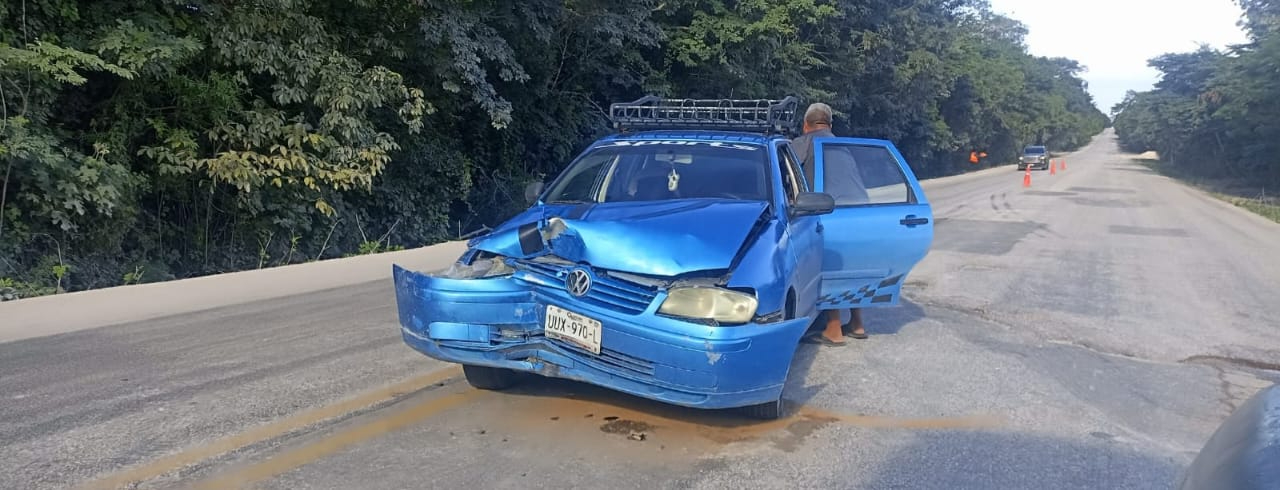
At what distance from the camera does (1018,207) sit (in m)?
26.3

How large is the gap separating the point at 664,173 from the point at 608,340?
210 centimetres

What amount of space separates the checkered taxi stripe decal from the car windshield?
55.3 inches

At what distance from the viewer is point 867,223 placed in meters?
7.28

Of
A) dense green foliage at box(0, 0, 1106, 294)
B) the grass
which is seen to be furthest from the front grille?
the grass

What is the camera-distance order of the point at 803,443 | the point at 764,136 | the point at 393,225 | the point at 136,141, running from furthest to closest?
the point at 393,225, the point at 136,141, the point at 764,136, the point at 803,443

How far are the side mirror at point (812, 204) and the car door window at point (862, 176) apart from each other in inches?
55.3

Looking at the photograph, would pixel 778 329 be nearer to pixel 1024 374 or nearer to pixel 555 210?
pixel 555 210

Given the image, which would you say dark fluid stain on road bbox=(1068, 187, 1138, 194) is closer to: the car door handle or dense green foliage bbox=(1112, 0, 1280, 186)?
dense green foliage bbox=(1112, 0, 1280, 186)

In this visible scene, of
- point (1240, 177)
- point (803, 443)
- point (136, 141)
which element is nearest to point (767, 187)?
point (803, 443)

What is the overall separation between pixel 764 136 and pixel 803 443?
2.54m

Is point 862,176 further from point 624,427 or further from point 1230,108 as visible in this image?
point 1230,108

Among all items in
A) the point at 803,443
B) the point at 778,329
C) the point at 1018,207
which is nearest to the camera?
the point at 778,329

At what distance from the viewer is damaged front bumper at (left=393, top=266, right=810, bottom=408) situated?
4473mm

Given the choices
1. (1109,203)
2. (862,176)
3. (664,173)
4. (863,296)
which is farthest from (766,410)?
(1109,203)
